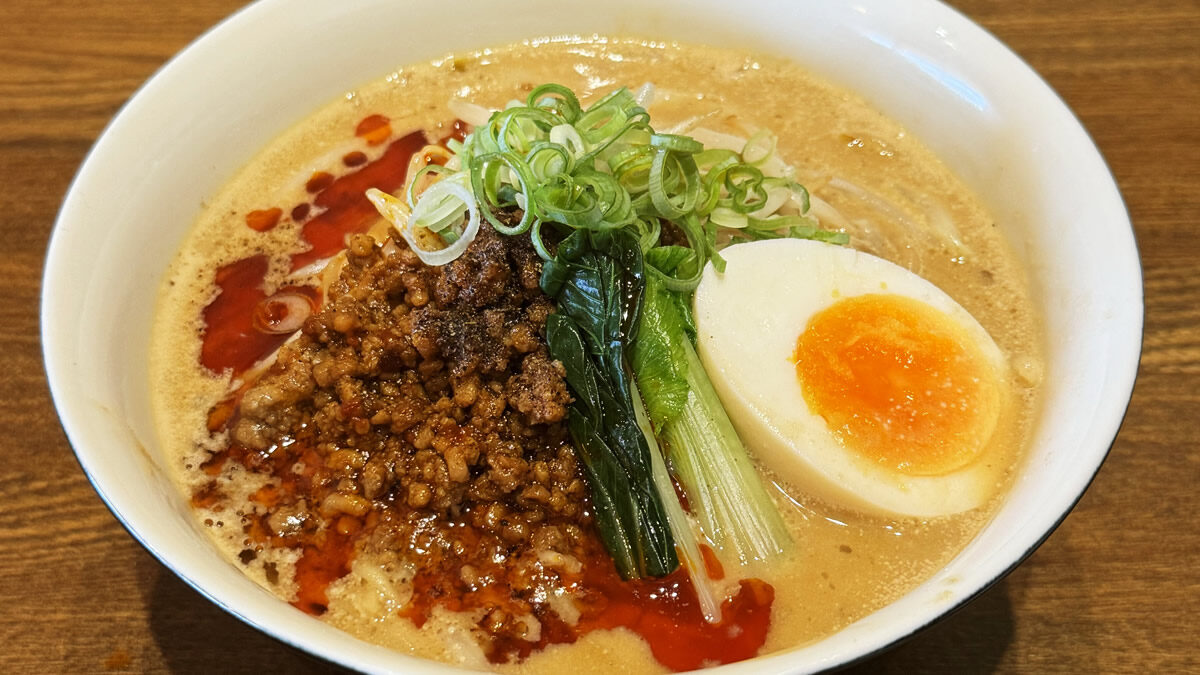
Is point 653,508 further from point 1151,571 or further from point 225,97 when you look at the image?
point 225,97

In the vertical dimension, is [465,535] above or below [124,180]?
below

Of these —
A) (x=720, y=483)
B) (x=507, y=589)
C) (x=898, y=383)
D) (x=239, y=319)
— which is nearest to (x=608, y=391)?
(x=720, y=483)

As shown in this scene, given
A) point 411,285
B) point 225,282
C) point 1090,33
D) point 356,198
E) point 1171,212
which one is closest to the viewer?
point 411,285

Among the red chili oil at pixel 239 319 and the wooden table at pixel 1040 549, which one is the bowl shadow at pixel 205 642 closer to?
the wooden table at pixel 1040 549

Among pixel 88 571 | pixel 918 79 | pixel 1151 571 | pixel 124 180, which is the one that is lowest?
pixel 88 571

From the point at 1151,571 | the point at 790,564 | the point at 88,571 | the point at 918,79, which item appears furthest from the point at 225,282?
the point at 1151,571

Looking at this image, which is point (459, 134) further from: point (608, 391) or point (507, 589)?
point (507, 589)

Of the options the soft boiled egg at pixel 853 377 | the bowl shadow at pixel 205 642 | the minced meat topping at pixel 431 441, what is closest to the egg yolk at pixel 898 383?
the soft boiled egg at pixel 853 377

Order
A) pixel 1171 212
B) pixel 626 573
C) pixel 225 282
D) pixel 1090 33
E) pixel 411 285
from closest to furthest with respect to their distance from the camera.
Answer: pixel 626 573 → pixel 411 285 → pixel 225 282 → pixel 1171 212 → pixel 1090 33
